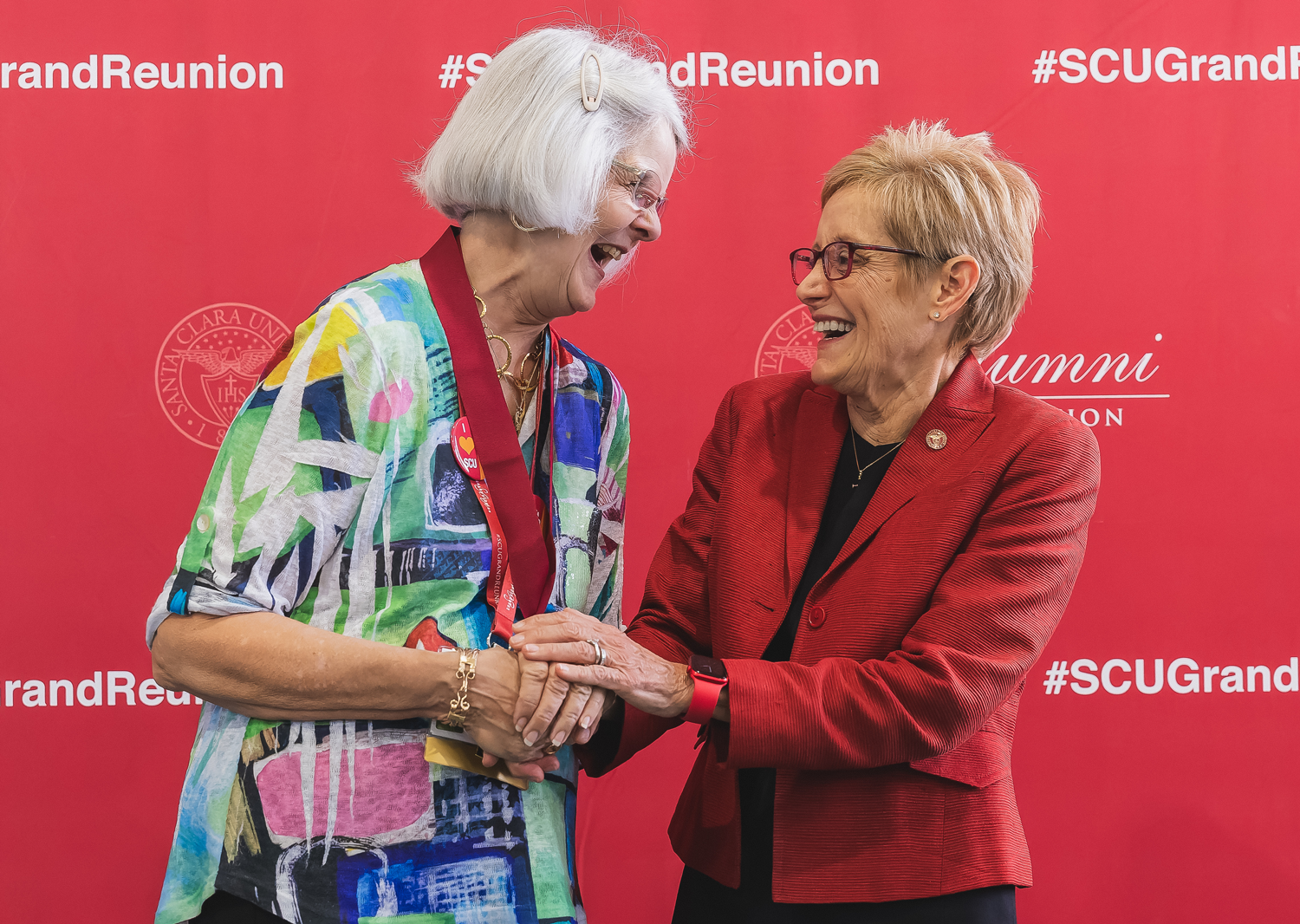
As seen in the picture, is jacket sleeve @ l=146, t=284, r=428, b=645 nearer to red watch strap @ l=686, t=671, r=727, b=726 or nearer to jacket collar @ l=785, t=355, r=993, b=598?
red watch strap @ l=686, t=671, r=727, b=726

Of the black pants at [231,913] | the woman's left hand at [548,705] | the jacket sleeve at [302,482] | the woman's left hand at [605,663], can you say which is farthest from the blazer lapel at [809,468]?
the black pants at [231,913]

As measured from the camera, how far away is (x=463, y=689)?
1.31 m

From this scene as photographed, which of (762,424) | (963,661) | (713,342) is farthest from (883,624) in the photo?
(713,342)

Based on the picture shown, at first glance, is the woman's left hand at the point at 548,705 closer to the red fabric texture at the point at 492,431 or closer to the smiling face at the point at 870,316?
the red fabric texture at the point at 492,431

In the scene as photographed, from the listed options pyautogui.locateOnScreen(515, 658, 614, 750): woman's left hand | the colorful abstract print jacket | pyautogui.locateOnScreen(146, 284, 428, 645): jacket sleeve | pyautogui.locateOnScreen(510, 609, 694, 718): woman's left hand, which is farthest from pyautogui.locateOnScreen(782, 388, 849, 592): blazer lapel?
pyautogui.locateOnScreen(146, 284, 428, 645): jacket sleeve

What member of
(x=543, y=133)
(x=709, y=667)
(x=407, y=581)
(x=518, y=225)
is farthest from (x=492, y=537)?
(x=543, y=133)

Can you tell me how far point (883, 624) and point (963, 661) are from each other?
113 mm

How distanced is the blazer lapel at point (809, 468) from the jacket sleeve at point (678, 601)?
121 mm

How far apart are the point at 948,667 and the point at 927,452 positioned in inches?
Result: 12.0

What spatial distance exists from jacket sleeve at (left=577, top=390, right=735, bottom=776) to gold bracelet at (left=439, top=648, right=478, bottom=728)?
0.96 ft

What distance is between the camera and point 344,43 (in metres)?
2.35

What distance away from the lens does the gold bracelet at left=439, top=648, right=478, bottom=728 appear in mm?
1309

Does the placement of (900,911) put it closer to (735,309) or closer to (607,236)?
(607,236)

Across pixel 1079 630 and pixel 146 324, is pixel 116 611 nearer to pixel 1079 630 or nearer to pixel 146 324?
pixel 146 324
